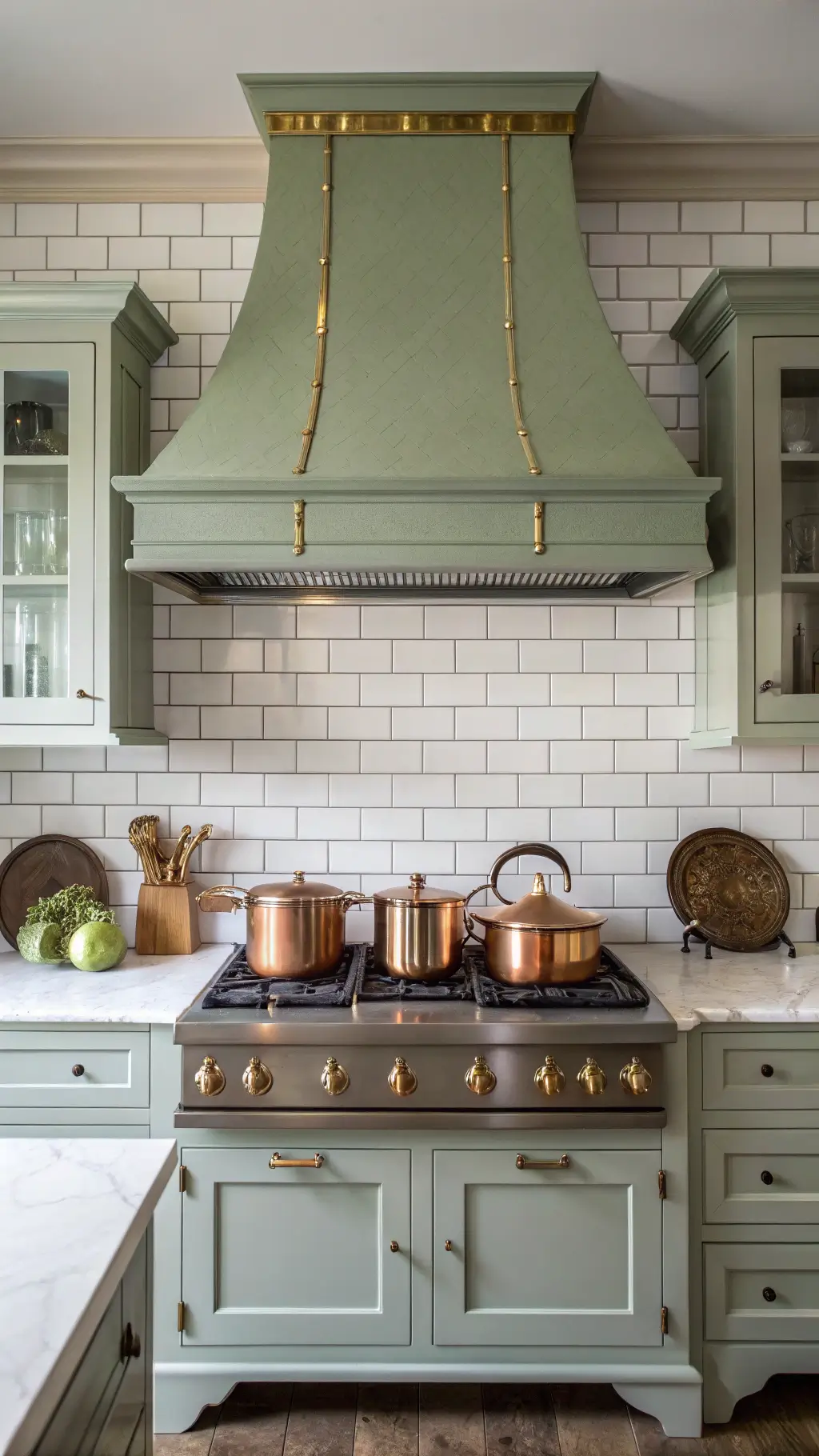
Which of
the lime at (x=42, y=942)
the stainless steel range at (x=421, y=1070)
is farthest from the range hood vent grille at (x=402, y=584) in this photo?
the stainless steel range at (x=421, y=1070)

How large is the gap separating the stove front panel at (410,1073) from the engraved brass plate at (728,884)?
2.46 feet

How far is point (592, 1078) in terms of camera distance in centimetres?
201

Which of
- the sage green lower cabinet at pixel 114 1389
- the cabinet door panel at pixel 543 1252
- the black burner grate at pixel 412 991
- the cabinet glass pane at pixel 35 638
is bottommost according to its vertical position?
the cabinet door panel at pixel 543 1252

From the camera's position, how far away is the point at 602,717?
2736 millimetres

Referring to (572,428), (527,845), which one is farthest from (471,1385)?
(572,428)

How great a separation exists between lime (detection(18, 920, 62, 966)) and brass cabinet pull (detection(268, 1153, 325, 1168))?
0.82 m

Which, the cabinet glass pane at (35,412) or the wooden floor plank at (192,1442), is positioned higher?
the cabinet glass pane at (35,412)

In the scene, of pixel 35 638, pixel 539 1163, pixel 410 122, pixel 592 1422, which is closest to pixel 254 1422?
pixel 592 1422

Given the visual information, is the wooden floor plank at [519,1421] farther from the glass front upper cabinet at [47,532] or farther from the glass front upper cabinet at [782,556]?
the glass front upper cabinet at [47,532]

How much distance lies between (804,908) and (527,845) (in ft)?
2.80

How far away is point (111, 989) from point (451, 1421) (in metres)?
1.23

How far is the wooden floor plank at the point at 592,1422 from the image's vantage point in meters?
2.06

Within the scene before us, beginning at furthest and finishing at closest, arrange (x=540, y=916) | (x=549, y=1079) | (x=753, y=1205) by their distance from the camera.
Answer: (x=540, y=916)
(x=753, y=1205)
(x=549, y=1079)

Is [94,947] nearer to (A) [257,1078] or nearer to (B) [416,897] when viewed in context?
(A) [257,1078]
